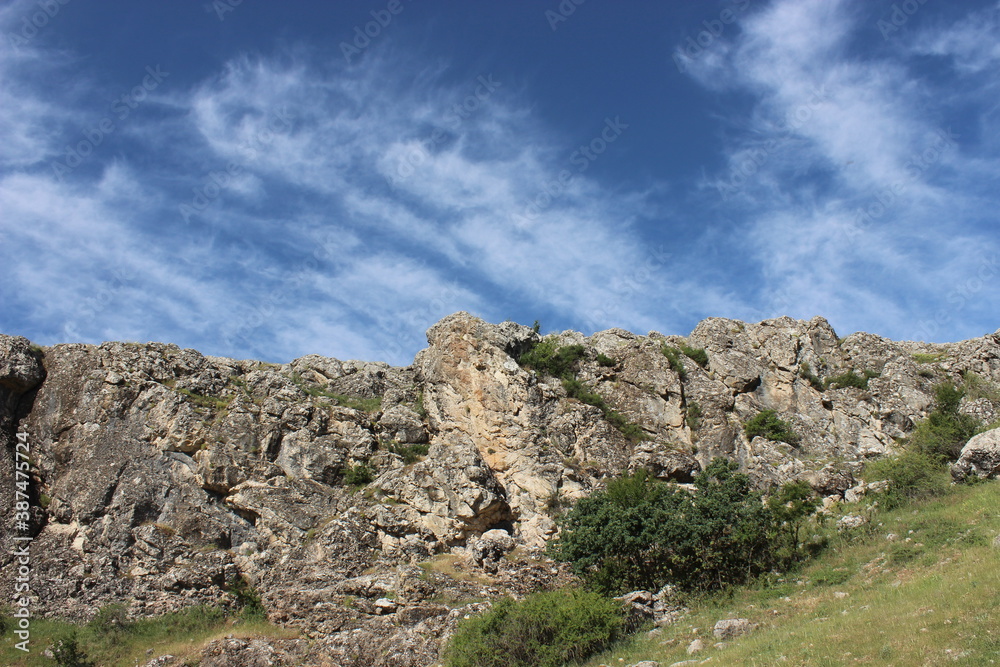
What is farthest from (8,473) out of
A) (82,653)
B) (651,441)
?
(651,441)

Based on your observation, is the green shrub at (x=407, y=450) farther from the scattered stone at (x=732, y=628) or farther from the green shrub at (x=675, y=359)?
the scattered stone at (x=732, y=628)

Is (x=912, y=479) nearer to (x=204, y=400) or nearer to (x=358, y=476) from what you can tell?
(x=358, y=476)

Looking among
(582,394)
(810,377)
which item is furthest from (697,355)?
(582,394)

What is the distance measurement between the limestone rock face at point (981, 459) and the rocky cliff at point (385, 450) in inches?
245

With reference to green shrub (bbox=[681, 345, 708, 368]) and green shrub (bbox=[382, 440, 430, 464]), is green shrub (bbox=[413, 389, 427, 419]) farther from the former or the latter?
green shrub (bbox=[681, 345, 708, 368])

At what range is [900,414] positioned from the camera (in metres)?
39.2

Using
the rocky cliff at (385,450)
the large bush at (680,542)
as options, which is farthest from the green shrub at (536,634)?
the large bush at (680,542)

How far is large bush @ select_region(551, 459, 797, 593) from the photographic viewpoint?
25.1m

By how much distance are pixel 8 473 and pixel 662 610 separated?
28.9 m

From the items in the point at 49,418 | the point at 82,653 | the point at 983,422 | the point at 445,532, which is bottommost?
the point at 82,653

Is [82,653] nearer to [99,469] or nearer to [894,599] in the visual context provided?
[99,469]

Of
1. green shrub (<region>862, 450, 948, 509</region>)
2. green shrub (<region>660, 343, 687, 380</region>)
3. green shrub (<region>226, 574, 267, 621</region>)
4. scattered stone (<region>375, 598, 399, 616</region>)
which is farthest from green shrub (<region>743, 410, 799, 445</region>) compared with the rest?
green shrub (<region>226, 574, 267, 621</region>)

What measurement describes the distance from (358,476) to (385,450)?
242 cm

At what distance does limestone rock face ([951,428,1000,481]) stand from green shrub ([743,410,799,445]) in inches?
417
